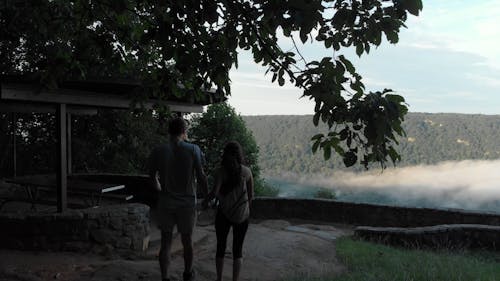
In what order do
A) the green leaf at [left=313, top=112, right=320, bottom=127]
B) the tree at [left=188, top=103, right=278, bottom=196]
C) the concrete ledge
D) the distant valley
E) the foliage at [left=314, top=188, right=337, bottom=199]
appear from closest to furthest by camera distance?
the green leaf at [left=313, top=112, right=320, bottom=127] → the concrete ledge → the tree at [left=188, top=103, right=278, bottom=196] → the foliage at [left=314, top=188, right=337, bottom=199] → the distant valley

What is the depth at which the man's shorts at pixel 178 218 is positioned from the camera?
4.58 meters

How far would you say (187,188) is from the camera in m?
Result: 4.57

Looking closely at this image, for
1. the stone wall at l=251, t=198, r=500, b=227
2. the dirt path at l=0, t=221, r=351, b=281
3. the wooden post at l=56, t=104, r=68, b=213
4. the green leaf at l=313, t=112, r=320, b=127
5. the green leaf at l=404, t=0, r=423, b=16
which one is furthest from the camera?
the stone wall at l=251, t=198, r=500, b=227

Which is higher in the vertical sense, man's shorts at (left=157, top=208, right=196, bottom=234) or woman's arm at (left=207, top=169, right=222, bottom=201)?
woman's arm at (left=207, top=169, right=222, bottom=201)

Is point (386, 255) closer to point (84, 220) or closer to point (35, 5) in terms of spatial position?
point (84, 220)

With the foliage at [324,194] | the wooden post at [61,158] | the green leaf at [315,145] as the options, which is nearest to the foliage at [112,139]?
the foliage at [324,194]

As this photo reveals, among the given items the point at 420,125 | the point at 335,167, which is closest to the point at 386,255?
the point at 335,167

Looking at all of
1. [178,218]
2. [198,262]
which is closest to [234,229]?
[178,218]

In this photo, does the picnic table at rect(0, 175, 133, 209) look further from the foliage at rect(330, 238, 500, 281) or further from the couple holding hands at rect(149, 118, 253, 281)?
the foliage at rect(330, 238, 500, 281)

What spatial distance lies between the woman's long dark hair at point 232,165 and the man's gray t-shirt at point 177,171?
0.25 m

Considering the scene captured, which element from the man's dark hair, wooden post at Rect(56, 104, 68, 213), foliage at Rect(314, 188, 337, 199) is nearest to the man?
the man's dark hair

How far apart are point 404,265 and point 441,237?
2833 millimetres

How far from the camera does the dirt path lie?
5230 mm

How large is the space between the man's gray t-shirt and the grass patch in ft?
5.77
